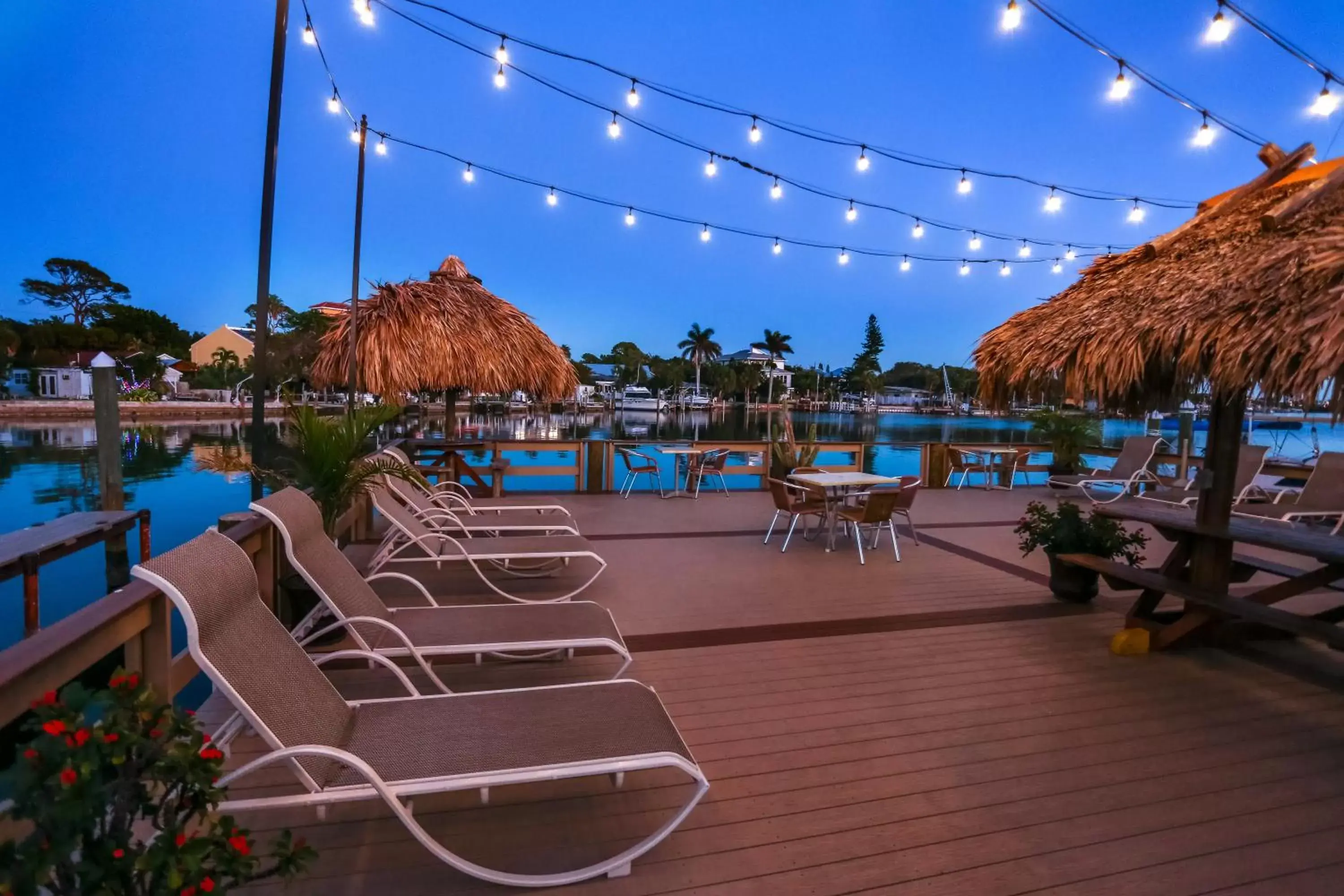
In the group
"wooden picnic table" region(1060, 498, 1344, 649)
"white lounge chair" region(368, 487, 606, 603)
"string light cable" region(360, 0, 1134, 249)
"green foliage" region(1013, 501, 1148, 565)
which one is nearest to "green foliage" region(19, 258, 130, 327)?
"string light cable" region(360, 0, 1134, 249)

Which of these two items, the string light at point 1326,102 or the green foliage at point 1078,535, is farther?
the string light at point 1326,102

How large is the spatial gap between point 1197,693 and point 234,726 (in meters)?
3.85

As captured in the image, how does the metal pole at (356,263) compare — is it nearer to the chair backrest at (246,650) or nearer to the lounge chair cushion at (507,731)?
the chair backrest at (246,650)

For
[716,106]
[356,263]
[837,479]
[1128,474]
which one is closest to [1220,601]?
[837,479]

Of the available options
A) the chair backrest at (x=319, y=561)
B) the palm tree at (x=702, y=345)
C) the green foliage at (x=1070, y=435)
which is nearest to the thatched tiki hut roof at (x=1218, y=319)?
the chair backrest at (x=319, y=561)

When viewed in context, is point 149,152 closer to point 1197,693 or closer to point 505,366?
point 505,366

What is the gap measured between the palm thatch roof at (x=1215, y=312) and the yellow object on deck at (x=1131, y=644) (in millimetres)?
1238

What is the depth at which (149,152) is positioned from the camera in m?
43.2

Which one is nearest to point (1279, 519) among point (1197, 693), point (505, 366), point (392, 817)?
point (1197, 693)

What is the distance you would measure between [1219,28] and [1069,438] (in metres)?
6.32

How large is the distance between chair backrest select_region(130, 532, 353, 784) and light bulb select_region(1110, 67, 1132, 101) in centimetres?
700

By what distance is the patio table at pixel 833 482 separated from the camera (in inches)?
235

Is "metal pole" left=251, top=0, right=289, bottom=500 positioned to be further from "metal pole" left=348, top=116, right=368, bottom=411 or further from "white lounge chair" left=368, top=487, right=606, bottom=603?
"metal pole" left=348, top=116, right=368, bottom=411

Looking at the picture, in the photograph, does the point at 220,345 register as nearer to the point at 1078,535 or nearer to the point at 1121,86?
the point at 1121,86
